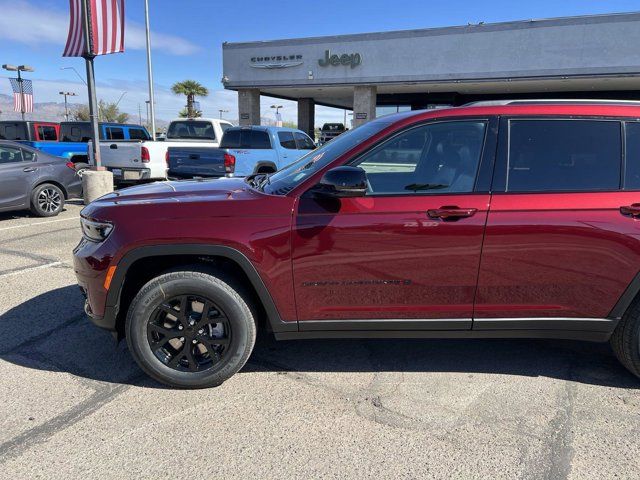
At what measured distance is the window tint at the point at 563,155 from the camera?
3.00m

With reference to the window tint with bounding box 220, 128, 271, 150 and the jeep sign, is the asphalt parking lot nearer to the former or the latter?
the window tint with bounding box 220, 128, 271, 150

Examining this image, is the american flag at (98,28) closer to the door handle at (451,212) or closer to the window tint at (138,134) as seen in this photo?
the window tint at (138,134)

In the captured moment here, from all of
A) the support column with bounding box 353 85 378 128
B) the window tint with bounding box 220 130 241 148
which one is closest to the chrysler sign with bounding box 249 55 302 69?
the support column with bounding box 353 85 378 128

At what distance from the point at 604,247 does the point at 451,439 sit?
4.85 ft

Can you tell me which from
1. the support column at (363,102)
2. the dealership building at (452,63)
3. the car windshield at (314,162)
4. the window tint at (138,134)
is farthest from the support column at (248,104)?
the car windshield at (314,162)

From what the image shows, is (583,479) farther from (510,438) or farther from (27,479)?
(27,479)

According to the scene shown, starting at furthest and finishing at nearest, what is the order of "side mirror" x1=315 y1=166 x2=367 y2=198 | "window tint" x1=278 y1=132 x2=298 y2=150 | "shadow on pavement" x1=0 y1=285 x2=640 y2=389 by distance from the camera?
"window tint" x1=278 y1=132 x2=298 y2=150 → "shadow on pavement" x1=0 y1=285 x2=640 y2=389 → "side mirror" x1=315 y1=166 x2=367 y2=198

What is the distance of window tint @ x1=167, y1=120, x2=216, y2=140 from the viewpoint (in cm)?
1292

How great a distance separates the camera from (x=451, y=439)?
104 inches

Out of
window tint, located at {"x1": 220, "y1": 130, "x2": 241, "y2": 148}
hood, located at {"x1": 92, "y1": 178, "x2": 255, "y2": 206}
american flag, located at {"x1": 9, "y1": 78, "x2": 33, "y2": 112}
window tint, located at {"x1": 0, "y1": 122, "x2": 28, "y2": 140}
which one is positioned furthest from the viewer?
american flag, located at {"x1": 9, "y1": 78, "x2": 33, "y2": 112}

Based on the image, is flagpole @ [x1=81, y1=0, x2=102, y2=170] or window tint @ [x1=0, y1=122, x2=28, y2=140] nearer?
flagpole @ [x1=81, y1=0, x2=102, y2=170]

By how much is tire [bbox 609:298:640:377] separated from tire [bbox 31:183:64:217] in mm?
9533

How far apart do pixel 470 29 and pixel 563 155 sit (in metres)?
22.1

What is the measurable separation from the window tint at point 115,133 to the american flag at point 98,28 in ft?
18.9
